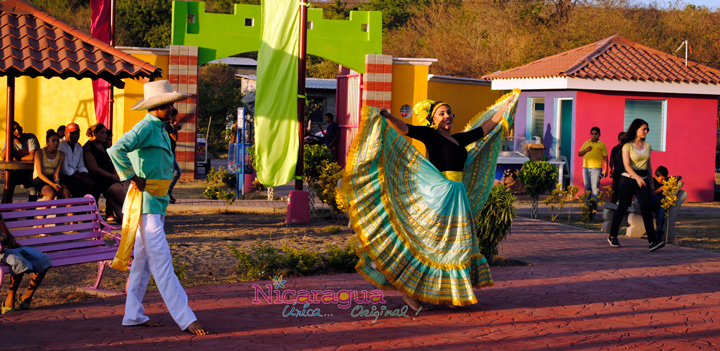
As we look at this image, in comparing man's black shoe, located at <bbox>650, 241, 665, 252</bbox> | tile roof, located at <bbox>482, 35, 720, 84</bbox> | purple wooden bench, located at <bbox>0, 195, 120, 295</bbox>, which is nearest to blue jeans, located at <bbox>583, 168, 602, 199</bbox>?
tile roof, located at <bbox>482, 35, 720, 84</bbox>

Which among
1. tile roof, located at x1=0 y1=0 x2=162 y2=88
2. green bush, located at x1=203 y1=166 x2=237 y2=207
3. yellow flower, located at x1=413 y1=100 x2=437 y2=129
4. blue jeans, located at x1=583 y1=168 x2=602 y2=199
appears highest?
tile roof, located at x1=0 y1=0 x2=162 y2=88

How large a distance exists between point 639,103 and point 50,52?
13900mm

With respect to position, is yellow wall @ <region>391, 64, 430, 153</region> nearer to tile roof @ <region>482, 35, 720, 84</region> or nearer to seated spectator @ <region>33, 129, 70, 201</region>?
tile roof @ <region>482, 35, 720, 84</region>

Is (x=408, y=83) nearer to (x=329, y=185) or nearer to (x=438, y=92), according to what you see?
(x=438, y=92)

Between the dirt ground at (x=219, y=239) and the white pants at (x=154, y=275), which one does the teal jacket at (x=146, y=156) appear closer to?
the white pants at (x=154, y=275)

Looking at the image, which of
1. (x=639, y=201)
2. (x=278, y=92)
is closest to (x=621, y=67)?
(x=639, y=201)

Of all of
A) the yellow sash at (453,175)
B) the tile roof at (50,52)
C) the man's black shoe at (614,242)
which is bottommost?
the man's black shoe at (614,242)

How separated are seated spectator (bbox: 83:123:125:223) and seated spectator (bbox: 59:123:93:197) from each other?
0.13m

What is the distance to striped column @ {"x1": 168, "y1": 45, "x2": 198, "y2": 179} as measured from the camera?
19.4 meters

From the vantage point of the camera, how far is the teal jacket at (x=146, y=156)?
237 inches

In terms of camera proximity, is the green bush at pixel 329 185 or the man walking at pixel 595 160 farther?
the man walking at pixel 595 160

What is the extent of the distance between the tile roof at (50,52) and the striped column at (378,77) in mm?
10167

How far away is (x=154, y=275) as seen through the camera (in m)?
6.08

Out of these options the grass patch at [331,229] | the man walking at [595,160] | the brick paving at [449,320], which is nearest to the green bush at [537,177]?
the man walking at [595,160]
